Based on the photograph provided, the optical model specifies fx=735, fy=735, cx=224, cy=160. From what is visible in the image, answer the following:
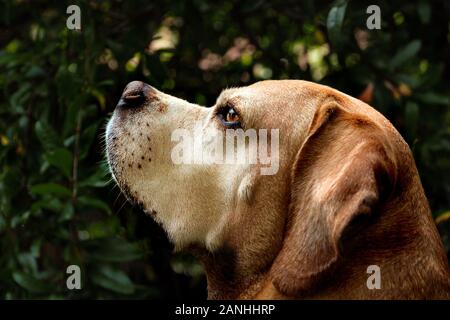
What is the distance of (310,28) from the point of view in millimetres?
4746

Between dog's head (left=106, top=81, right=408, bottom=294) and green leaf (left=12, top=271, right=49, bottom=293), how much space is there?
111 cm

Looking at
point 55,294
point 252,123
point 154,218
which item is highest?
point 252,123

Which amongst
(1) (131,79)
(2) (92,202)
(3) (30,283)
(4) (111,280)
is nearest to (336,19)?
(1) (131,79)

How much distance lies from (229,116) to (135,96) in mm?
433

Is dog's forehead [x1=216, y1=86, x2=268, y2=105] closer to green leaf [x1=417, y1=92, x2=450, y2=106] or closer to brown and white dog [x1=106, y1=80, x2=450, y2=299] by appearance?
brown and white dog [x1=106, y1=80, x2=450, y2=299]

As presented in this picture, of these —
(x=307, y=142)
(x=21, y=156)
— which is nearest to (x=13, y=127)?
(x=21, y=156)

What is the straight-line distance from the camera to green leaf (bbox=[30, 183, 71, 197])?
3613mm

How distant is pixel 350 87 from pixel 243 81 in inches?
26.7

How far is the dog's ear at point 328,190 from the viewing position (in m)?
2.23

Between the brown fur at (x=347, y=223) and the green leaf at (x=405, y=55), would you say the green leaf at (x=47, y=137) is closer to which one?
the brown fur at (x=347, y=223)

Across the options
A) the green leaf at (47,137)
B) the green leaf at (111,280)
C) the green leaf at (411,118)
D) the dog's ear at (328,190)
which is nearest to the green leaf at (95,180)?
the green leaf at (47,137)

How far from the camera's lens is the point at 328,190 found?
2316 millimetres

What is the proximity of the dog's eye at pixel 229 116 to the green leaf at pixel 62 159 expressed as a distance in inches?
42.3
